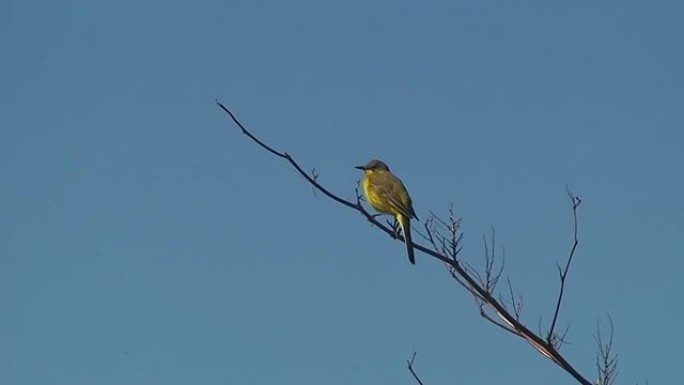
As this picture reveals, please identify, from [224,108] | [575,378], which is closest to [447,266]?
[575,378]

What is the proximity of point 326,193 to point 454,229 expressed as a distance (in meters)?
0.93

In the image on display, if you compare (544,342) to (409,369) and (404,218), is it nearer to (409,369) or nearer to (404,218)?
(409,369)

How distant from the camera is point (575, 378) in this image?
18.5 feet

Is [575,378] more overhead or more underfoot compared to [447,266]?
more underfoot

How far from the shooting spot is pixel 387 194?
1171cm

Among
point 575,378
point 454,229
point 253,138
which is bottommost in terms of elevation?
point 575,378

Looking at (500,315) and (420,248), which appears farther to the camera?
(420,248)

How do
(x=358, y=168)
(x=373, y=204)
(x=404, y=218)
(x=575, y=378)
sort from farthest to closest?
1. (x=358, y=168)
2. (x=373, y=204)
3. (x=404, y=218)
4. (x=575, y=378)

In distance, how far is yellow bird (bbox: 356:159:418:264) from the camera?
11.2 metres

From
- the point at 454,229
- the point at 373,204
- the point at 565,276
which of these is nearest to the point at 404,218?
the point at 373,204

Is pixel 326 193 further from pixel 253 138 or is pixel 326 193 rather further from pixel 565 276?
pixel 565 276

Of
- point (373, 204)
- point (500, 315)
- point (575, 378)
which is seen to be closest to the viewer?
point (575, 378)

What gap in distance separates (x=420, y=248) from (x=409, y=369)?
0.74 meters

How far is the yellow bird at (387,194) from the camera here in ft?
36.8
